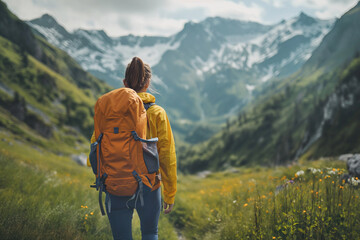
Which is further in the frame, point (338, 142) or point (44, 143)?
point (44, 143)

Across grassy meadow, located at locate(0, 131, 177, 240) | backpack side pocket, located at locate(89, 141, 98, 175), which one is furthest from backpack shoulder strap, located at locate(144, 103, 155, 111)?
grassy meadow, located at locate(0, 131, 177, 240)

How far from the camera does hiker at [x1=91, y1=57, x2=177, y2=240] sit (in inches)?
123

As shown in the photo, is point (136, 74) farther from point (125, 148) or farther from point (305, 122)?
point (305, 122)

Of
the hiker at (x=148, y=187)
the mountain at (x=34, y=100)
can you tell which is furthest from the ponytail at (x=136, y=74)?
the mountain at (x=34, y=100)

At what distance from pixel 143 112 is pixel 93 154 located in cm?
94

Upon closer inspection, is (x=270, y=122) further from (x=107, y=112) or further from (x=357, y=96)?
(x=107, y=112)

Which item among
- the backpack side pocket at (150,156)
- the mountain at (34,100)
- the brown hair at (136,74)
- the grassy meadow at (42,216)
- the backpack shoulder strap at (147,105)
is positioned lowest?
the grassy meadow at (42,216)

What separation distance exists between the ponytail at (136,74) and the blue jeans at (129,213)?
152cm

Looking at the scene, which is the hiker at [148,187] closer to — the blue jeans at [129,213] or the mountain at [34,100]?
the blue jeans at [129,213]

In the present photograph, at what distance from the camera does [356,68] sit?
62.2 meters

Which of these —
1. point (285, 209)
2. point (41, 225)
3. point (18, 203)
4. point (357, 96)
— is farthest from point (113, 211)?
point (357, 96)

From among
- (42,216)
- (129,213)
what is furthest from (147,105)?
(42,216)

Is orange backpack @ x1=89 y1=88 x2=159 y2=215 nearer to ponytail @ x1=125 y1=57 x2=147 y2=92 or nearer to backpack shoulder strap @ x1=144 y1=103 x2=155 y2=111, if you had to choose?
backpack shoulder strap @ x1=144 y1=103 x2=155 y2=111

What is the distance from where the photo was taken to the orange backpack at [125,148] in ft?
9.71
